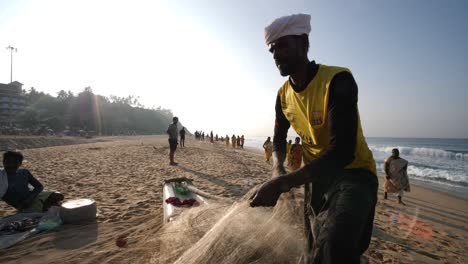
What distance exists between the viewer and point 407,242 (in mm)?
4879

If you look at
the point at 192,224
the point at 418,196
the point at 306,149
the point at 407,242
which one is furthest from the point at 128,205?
the point at 418,196

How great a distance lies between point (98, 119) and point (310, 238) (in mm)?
89492

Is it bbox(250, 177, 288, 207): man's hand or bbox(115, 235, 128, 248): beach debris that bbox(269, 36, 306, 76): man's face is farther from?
bbox(115, 235, 128, 248): beach debris

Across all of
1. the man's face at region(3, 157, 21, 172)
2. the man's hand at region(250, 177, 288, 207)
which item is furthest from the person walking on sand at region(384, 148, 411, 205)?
the man's face at region(3, 157, 21, 172)

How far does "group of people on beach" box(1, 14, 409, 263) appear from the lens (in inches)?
51.2

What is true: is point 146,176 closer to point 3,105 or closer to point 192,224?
point 192,224

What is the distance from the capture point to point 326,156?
1.46 metres

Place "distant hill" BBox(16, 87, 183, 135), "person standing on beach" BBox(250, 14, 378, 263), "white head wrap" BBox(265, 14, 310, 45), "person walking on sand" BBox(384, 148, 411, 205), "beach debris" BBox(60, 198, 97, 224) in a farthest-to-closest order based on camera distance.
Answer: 1. "distant hill" BBox(16, 87, 183, 135)
2. "person walking on sand" BBox(384, 148, 411, 205)
3. "beach debris" BBox(60, 198, 97, 224)
4. "white head wrap" BBox(265, 14, 310, 45)
5. "person standing on beach" BBox(250, 14, 378, 263)

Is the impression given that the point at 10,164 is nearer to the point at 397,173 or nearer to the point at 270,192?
the point at 270,192

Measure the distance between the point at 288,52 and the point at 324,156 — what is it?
774mm

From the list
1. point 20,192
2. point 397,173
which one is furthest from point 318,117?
point 397,173

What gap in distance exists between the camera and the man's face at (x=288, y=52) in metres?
1.78

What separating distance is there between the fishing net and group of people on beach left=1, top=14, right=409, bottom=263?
124mm

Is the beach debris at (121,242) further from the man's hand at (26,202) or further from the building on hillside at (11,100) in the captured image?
the building on hillside at (11,100)
